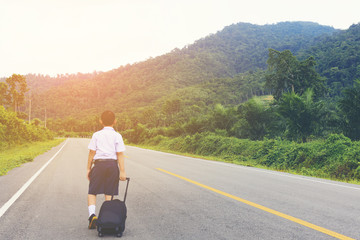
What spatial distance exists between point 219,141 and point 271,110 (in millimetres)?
4434

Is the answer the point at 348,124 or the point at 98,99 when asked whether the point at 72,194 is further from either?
the point at 98,99

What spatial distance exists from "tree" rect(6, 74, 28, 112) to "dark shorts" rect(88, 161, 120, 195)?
154 ft

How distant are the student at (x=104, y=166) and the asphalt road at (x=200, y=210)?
57 centimetres

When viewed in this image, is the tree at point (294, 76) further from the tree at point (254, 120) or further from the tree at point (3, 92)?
the tree at point (3, 92)

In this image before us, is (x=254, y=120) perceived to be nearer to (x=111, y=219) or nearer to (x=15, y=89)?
→ (x=111, y=219)

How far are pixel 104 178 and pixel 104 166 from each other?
0.18 m

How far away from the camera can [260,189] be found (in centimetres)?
718

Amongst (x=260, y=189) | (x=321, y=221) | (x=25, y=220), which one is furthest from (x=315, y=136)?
(x=25, y=220)

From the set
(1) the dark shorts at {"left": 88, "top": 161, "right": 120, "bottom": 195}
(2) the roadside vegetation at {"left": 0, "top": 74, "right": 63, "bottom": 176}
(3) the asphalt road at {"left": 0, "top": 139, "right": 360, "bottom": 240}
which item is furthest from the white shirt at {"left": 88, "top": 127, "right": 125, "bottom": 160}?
(2) the roadside vegetation at {"left": 0, "top": 74, "right": 63, "bottom": 176}

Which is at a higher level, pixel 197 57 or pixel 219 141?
pixel 197 57

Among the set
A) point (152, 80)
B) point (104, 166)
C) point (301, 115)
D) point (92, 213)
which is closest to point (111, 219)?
point (92, 213)

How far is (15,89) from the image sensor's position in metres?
45.8

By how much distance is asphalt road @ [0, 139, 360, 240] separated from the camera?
13.0 ft

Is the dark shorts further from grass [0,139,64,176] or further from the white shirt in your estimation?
grass [0,139,64,176]
